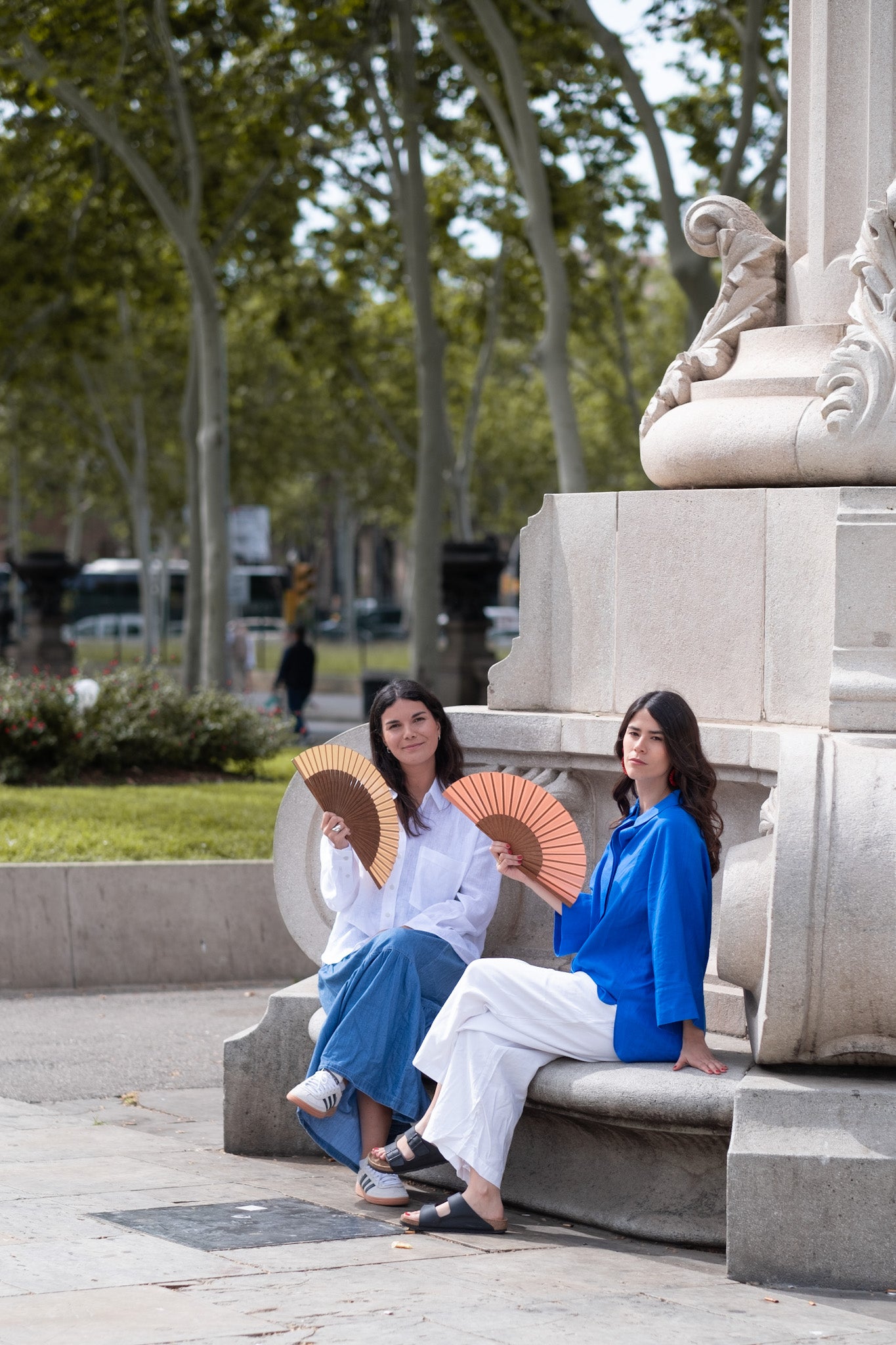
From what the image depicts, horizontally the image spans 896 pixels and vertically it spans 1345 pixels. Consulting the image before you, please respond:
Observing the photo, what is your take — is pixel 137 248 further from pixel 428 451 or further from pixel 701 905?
pixel 701 905

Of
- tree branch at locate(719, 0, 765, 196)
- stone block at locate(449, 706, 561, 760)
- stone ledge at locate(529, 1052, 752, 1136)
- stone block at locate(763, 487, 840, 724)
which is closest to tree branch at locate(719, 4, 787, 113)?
tree branch at locate(719, 0, 765, 196)

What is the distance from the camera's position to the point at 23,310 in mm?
32906

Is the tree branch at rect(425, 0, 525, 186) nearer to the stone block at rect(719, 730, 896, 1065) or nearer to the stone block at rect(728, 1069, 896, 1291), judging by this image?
the stone block at rect(719, 730, 896, 1065)

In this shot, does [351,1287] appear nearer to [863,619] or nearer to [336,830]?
[336,830]

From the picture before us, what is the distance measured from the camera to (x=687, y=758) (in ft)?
17.9

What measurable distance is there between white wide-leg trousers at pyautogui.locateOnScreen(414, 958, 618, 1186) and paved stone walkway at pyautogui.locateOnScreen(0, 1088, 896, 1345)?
1.08 ft

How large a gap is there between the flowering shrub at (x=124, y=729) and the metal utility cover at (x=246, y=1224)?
10.5 metres

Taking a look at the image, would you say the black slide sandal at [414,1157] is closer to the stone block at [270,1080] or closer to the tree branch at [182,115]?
the stone block at [270,1080]

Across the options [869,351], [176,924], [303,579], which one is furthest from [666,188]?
[303,579]

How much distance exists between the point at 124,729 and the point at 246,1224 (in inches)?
455

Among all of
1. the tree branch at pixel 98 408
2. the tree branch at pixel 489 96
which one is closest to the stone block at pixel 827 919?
the tree branch at pixel 489 96

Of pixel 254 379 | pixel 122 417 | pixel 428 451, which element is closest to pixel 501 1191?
pixel 428 451

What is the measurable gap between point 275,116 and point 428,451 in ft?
16.3

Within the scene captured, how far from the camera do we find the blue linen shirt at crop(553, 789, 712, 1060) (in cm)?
525
